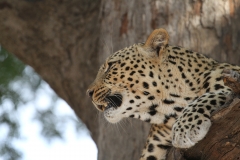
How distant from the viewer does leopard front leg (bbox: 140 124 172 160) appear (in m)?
6.18

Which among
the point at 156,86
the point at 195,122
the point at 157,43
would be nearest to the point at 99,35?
the point at 157,43

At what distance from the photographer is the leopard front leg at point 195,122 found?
4777 millimetres

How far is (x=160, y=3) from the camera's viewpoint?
27.0 ft

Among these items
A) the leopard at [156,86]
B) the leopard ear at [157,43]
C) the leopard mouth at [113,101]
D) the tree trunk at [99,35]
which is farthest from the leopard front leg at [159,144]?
the tree trunk at [99,35]

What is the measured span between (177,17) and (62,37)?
1.75m

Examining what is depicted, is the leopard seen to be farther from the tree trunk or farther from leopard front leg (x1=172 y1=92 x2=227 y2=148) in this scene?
the tree trunk

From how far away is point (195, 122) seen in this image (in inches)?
189

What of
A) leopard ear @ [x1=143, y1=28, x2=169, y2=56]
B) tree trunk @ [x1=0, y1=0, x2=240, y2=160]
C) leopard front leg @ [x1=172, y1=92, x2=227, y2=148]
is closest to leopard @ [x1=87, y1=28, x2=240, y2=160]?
leopard ear @ [x1=143, y1=28, x2=169, y2=56]

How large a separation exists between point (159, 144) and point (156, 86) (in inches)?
22.4

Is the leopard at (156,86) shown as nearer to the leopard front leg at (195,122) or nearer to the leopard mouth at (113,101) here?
the leopard mouth at (113,101)

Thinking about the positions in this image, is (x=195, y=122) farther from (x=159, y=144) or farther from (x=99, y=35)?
(x=99, y=35)

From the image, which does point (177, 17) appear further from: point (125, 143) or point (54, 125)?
point (54, 125)

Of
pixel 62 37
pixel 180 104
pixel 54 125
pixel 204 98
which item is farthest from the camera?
pixel 54 125

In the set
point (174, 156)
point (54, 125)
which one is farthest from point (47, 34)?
point (174, 156)
